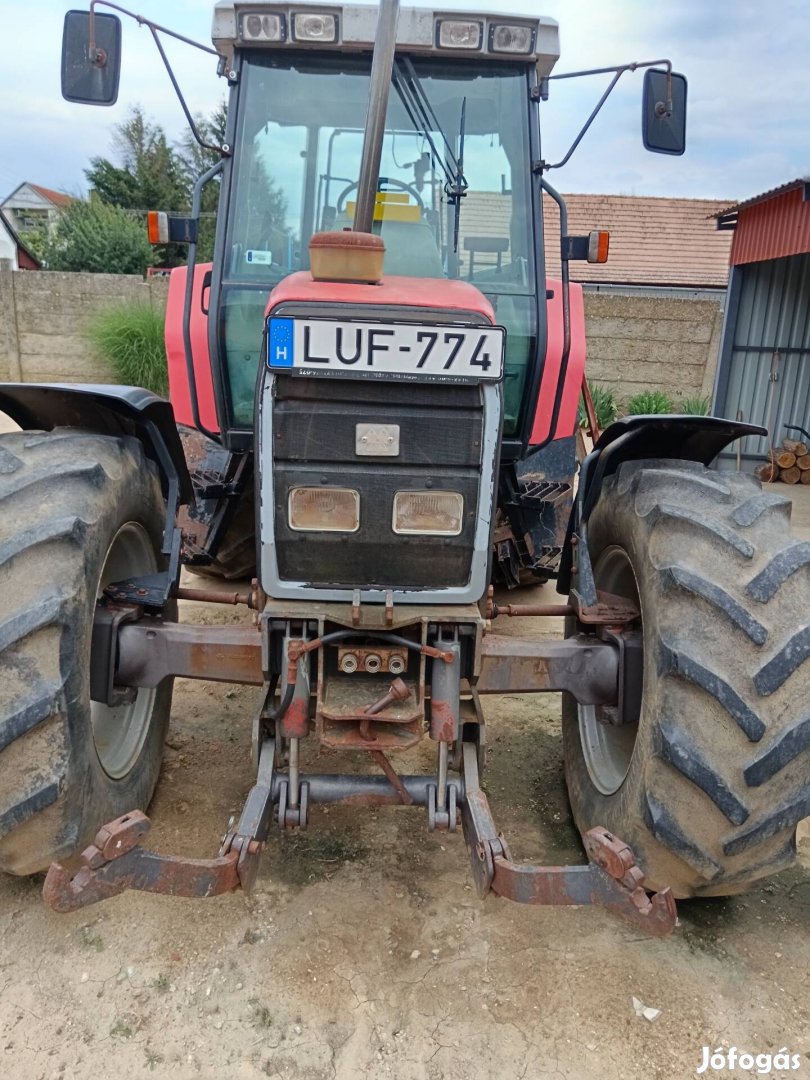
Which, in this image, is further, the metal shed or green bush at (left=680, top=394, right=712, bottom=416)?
green bush at (left=680, top=394, right=712, bottom=416)

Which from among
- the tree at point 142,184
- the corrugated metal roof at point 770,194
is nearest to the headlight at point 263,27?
the corrugated metal roof at point 770,194

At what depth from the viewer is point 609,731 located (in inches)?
126

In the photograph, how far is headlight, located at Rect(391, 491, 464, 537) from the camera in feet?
8.23

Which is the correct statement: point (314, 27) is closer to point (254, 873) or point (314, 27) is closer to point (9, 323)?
point (254, 873)

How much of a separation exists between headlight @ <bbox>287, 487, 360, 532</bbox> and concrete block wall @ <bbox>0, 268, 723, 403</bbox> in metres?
10.1

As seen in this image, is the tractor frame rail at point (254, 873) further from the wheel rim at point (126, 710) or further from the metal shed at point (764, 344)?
the metal shed at point (764, 344)

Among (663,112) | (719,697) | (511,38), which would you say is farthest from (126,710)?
(663,112)

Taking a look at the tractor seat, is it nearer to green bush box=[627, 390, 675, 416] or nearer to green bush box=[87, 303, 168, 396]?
green bush box=[627, 390, 675, 416]

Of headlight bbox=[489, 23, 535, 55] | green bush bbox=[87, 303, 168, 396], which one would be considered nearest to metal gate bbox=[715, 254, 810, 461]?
green bush bbox=[87, 303, 168, 396]

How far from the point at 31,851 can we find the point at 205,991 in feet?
2.01

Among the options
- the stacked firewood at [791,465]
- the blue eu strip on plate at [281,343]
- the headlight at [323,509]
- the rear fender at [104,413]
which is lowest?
the stacked firewood at [791,465]

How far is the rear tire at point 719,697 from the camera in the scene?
224 cm

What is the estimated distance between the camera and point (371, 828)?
10.3 feet

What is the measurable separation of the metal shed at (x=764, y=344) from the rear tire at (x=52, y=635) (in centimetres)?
1057
